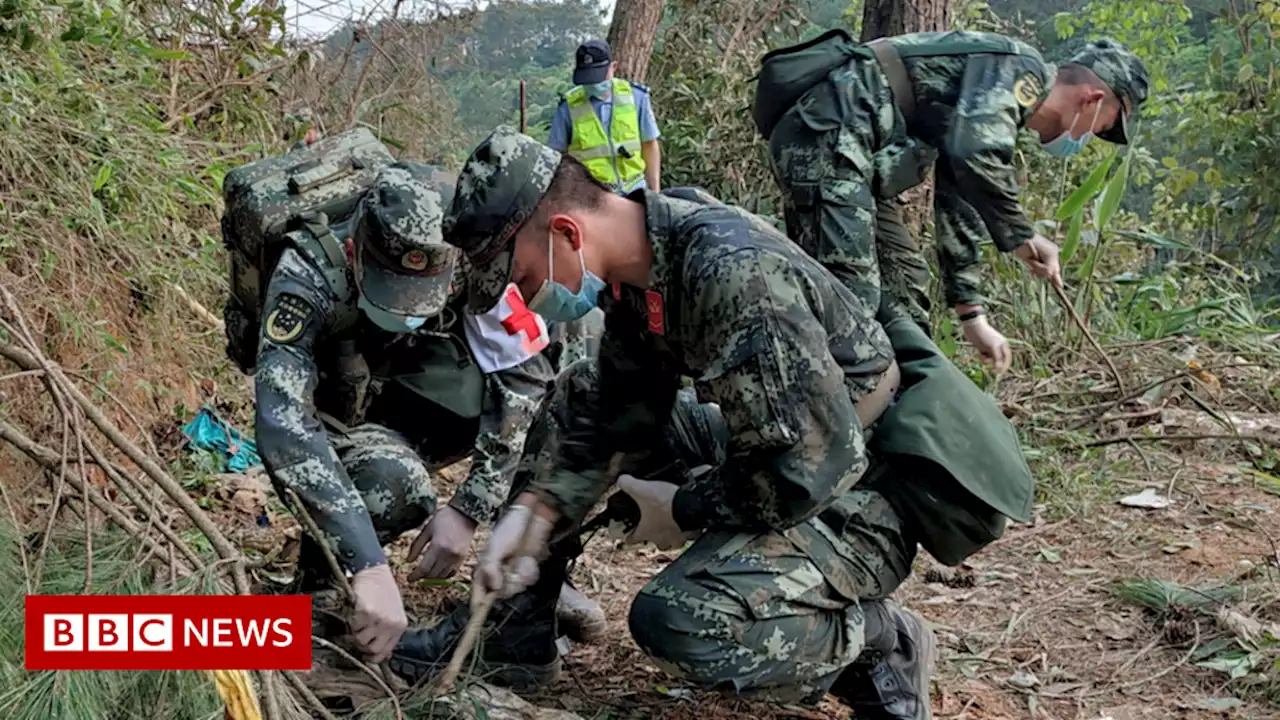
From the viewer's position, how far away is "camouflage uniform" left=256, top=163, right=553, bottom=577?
7.71ft

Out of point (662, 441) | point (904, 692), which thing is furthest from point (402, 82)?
point (904, 692)

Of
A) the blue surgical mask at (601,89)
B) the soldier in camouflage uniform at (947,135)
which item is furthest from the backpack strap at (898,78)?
the blue surgical mask at (601,89)

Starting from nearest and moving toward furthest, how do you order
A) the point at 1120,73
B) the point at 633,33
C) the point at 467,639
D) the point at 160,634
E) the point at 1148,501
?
the point at 160,634 → the point at 467,639 → the point at 1120,73 → the point at 1148,501 → the point at 633,33

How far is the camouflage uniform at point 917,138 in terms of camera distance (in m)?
3.51

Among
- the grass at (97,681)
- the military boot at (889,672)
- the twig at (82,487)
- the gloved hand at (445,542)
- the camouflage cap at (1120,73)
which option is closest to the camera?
the grass at (97,681)

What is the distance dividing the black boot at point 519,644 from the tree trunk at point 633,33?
593 centimetres

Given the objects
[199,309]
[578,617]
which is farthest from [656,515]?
[199,309]

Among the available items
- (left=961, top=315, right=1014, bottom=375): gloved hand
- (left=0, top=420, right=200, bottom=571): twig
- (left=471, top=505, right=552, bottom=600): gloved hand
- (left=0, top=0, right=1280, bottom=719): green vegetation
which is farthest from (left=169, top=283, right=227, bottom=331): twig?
(left=961, top=315, right=1014, bottom=375): gloved hand

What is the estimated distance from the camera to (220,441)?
419 cm

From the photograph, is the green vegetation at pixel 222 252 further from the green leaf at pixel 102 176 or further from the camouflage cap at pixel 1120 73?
the camouflage cap at pixel 1120 73

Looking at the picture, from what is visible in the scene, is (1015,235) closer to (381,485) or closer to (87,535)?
(381,485)

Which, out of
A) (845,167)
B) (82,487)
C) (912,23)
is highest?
(912,23)

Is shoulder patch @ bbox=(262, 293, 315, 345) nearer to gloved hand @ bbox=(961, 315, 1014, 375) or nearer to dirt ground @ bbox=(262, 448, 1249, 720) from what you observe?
dirt ground @ bbox=(262, 448, 1249, 720)

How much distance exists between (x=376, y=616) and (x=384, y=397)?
943 mm
